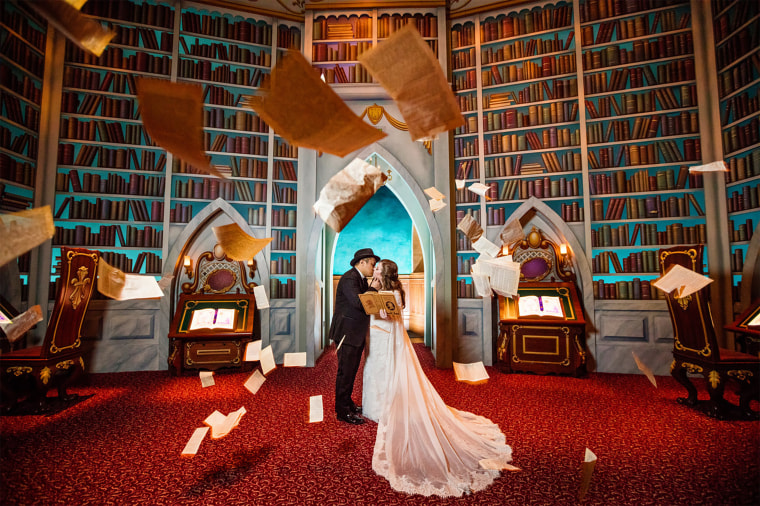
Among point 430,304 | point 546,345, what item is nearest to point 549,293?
point 546,345

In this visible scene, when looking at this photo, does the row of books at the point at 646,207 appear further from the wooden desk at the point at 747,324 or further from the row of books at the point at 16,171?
the row of books at the point at 16,171

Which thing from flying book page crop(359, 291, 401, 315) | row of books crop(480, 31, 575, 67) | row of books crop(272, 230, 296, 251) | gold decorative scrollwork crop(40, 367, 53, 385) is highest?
row of books crop(480, 31, 575, 67)

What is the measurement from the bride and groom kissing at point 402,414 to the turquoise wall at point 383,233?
4.92 metres

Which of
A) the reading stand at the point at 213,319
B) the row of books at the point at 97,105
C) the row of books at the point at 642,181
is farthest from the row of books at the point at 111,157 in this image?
the row of books at the point at 642,181

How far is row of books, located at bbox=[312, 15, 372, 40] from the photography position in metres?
5.26

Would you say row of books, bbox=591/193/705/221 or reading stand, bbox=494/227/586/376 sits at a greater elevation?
row of books, bbox=591/193/705/221

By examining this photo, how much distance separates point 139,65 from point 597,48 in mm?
5988

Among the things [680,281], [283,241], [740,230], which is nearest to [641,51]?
[740,230]

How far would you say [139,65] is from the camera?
4.88m

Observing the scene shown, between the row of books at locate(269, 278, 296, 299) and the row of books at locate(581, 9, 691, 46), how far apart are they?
5015mm

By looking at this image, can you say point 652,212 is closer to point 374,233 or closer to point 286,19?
point 374,233

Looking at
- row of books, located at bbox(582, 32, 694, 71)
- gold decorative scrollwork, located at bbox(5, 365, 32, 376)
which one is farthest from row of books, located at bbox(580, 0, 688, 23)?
gold decorative scrollwork, located at bbox(5, 365, 32, 376)

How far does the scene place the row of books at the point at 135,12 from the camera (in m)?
4.81

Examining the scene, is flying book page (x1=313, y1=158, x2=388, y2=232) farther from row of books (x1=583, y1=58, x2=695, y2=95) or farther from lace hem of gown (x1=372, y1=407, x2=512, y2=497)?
row of books (x1=583, y1=58, x2=695, y2=95)
